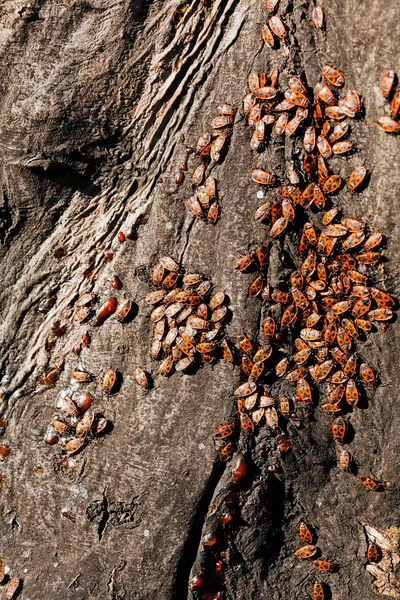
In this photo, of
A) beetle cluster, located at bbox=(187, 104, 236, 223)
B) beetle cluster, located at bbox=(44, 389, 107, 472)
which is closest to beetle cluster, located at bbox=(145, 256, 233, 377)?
beetle cluster, located at bbox=(187, 104, 236, 223)

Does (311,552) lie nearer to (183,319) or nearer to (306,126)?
(183,319)

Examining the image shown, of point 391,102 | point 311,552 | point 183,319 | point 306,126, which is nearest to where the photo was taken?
point 391,102

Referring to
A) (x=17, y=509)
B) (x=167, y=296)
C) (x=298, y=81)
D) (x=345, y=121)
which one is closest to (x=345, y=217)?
(x=345, y=121)

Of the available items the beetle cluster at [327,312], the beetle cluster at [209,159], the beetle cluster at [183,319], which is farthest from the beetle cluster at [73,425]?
the beetle cluster at [209,159]

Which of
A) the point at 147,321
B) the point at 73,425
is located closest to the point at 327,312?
the point at 147,321

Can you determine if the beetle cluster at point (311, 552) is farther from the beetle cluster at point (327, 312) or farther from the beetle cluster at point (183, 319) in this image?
the beetle cluster at point (183, 319)

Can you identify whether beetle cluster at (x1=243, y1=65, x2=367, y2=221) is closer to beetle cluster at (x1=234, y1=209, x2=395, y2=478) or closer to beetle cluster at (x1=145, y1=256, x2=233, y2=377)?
beetle cluster at (x1=234, y1=209, x2=395, y2=478)

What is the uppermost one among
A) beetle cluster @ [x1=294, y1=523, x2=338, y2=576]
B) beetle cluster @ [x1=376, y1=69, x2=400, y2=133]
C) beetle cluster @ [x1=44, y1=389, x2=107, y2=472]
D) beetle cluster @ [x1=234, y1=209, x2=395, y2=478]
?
beetle cluster @ [x1=376, y1=69, x2=400, y2=133]
